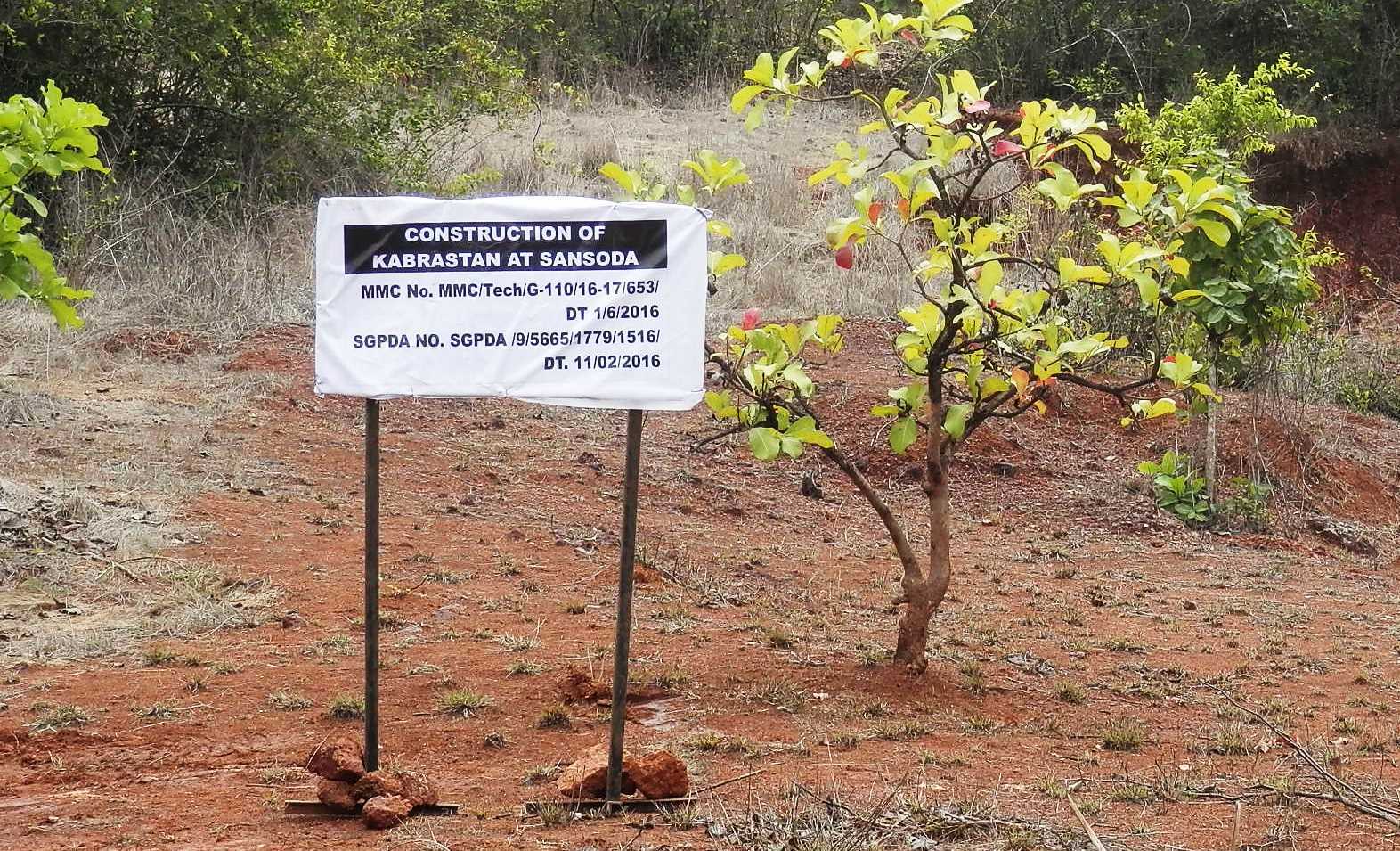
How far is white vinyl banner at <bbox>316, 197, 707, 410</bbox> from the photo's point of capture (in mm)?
4289

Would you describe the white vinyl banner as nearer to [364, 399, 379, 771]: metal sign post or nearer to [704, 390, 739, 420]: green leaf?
[364, 399, 379, 771]: metal sign post

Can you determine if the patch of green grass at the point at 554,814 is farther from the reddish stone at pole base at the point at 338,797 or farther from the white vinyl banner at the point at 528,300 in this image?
the white vinyl banner at the point at 528,300

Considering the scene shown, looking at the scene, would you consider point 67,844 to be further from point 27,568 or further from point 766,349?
point 27,568

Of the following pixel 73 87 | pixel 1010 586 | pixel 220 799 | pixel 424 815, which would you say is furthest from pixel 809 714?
pixel 73 87

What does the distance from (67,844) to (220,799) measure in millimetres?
522

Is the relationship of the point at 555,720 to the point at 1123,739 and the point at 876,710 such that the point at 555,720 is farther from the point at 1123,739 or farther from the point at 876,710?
the point at 1123,739

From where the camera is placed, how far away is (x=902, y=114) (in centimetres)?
531

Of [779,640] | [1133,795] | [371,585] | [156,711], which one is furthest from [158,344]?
[1133,795]

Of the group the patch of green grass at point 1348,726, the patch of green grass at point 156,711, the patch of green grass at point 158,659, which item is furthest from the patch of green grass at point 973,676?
the patch of green grass at point 158,659

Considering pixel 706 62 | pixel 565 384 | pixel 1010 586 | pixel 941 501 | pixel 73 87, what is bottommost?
pixel 1010 586

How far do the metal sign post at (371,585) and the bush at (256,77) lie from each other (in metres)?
9.22

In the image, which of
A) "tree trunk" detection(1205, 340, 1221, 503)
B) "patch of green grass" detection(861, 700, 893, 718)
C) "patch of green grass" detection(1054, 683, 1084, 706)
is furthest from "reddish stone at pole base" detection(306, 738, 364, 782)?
"tree trunk" detection(1205, 340, 1221, 503)

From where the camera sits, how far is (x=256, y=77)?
1400 cm

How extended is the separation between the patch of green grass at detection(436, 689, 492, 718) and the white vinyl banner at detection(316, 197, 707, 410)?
1654mm
